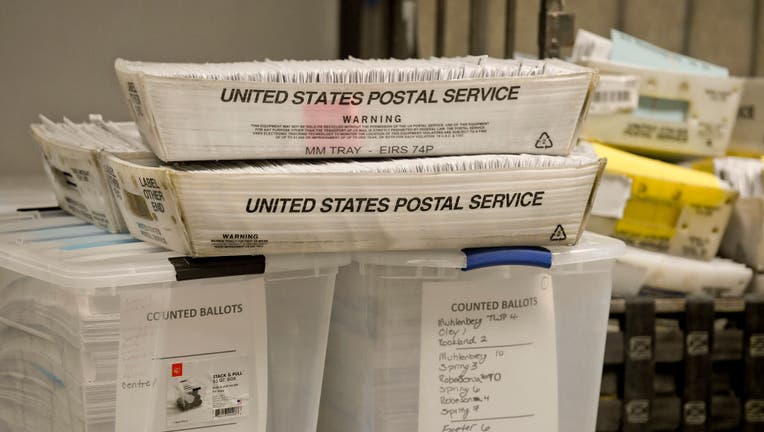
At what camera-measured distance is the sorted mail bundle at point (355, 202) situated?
760 mm

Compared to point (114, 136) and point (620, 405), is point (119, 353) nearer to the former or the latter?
point (114, 136)

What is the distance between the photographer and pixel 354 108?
81 cm

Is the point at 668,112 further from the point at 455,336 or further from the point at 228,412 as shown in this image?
the point at 228,412

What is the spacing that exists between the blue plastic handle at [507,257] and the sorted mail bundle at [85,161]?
0.31 m

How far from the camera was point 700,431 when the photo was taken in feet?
4.32

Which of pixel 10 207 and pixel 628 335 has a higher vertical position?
pixel 10 207

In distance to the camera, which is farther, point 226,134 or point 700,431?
point 700,431

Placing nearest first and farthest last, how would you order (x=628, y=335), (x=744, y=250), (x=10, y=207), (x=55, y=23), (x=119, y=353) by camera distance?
(x=119, y=353) < (x=10, y=207) < (x=628, y=335) < (x=744, y=250) < (x=55, y=23)

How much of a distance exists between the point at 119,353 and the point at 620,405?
769 mm

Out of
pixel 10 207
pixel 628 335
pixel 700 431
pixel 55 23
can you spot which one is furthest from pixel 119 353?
pixel 55 23

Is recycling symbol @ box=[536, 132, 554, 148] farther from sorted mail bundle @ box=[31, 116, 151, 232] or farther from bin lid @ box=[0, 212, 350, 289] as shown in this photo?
sorted mail bundle @ box=[31, 116, 151, 232]

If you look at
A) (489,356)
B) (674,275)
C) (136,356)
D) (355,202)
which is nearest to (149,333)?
(136,356)

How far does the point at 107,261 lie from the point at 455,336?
12.4 inches

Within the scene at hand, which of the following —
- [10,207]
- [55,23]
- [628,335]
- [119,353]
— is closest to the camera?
[119,353]
